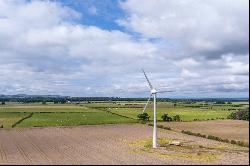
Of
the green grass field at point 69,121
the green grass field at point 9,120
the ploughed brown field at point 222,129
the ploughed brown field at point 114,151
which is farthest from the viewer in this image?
the green grass field at point 69,121

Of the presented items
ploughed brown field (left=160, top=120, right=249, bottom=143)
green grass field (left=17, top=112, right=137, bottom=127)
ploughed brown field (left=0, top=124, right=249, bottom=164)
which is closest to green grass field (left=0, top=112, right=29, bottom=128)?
green grass field (left=17, top=112, right=137, bottom=127)

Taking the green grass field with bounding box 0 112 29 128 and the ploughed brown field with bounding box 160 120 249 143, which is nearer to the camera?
the ploughed brown field with bounding box 160 120 249 143

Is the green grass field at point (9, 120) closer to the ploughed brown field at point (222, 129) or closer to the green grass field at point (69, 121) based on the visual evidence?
the green grass field at point (69, 121)

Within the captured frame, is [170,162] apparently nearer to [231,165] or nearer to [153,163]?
[153,163]

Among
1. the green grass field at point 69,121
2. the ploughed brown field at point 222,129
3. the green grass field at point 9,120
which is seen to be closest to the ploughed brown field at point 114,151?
the ploughed brown field at point 222,129

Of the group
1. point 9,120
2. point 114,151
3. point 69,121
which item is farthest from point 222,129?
point 9,120

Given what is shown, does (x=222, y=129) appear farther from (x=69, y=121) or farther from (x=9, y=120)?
(x=9, y=120)

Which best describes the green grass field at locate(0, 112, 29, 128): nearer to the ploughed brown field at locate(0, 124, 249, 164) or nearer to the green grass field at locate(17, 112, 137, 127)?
the green grass field at locate(17, 112, 137, 127)

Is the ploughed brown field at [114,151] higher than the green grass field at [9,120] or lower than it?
lower
